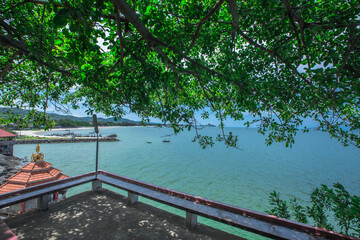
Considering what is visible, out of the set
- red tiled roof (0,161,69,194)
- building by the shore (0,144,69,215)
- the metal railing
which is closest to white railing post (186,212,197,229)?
the metal railing

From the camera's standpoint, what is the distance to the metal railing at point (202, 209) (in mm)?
2246

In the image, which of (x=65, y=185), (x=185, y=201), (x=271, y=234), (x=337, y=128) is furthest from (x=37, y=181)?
(x=337, y=128)

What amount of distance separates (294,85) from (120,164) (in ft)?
92.7

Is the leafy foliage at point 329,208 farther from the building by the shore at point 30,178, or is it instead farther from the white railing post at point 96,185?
the building by the shore at point 30,178

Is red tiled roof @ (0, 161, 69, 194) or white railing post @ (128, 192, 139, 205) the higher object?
white railing post @ (128, 192, 139, 205)

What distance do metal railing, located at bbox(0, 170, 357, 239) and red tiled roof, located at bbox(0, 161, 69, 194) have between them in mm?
5174

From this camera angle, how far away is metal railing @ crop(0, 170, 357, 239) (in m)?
2.25

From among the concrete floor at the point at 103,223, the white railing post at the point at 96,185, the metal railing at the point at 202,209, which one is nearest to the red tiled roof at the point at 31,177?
the white railing post at the point at 96,185

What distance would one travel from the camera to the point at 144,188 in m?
3.56

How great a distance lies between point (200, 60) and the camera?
153 inches

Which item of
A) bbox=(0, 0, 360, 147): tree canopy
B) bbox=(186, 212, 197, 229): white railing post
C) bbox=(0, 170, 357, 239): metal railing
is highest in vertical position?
bbox=(0, 0, 360, 147): tree canopy

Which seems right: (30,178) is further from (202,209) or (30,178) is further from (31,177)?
(202,209)

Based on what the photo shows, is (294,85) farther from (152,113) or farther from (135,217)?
(135,217)

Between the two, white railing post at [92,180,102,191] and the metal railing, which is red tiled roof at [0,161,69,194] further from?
the metal railing
